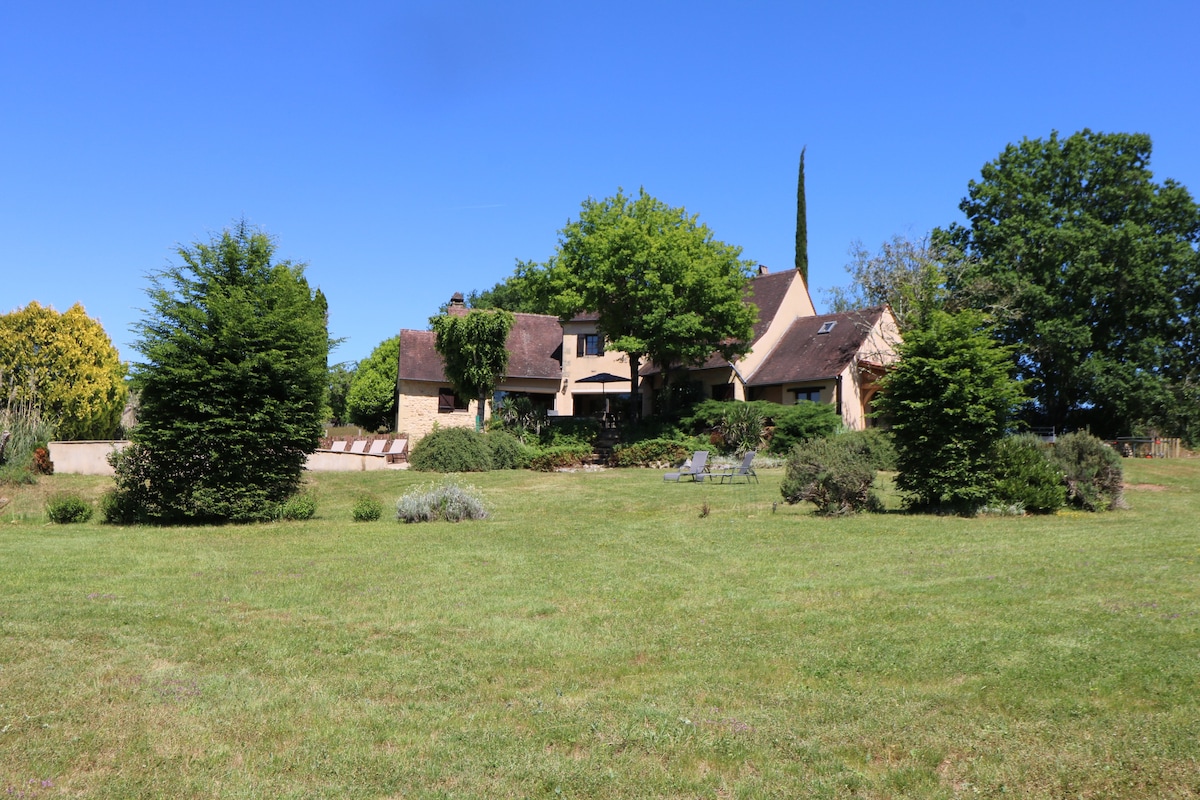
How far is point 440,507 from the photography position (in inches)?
622

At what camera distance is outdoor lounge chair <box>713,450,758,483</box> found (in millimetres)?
22234

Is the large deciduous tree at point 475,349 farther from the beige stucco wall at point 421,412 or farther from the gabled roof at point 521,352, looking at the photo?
the beige stucco wall at point 421,412

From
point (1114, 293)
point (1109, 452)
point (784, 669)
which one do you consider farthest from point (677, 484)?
point (1114, 293)

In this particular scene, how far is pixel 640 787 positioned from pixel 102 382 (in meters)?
31.9

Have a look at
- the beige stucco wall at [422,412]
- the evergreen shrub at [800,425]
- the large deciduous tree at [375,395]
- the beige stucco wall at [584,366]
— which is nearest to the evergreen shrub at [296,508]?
the evergreen shrub at [800,425]

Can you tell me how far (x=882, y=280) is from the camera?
41.3 metres

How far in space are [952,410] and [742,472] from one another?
8.11m

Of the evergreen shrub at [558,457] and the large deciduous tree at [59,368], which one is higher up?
the large deciduous tree at [59,368]

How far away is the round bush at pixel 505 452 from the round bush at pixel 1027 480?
55.8ft

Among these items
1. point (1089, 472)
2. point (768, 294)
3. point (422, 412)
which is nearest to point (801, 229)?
point (768, 294)

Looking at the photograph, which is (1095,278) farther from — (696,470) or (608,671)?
(608,671)

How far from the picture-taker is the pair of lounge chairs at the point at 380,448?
30594mm

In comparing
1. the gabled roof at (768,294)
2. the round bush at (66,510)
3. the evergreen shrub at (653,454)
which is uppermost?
the gabled roof at (768,294)

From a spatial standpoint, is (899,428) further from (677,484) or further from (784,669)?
(784,669)
